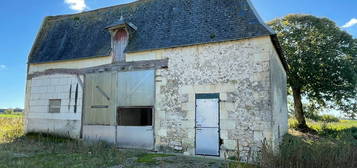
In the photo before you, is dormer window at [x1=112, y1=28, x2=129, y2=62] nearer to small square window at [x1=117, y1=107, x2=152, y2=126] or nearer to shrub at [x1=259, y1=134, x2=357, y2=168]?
small square window at [x1=117, y1=107, x2=152, y2=126]

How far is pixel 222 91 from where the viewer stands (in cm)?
819

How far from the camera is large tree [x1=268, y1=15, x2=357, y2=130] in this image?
15.9m

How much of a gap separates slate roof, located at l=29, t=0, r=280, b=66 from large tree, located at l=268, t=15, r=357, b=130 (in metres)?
10.2

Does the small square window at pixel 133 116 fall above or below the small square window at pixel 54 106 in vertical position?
below

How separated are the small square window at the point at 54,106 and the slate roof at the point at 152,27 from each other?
6.77ft

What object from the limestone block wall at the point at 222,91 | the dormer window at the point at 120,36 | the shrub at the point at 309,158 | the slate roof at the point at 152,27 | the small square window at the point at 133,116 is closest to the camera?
the shrub at the point at 309,158

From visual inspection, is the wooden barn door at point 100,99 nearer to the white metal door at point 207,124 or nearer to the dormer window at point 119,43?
the dormer window at point 119,43

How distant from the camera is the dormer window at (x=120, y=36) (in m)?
10.1

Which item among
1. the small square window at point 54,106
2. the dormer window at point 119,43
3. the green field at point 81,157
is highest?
the dormer window at point 119,43

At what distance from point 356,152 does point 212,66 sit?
15.8ft

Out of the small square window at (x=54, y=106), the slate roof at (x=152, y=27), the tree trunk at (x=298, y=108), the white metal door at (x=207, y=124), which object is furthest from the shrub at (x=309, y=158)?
the tree trunk at (x=298, y=108)

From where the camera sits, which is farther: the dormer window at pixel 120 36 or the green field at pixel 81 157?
the dormer window at pixel 120 36

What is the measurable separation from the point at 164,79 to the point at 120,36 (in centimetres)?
304

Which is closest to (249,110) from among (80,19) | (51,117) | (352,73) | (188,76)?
(188,76)
